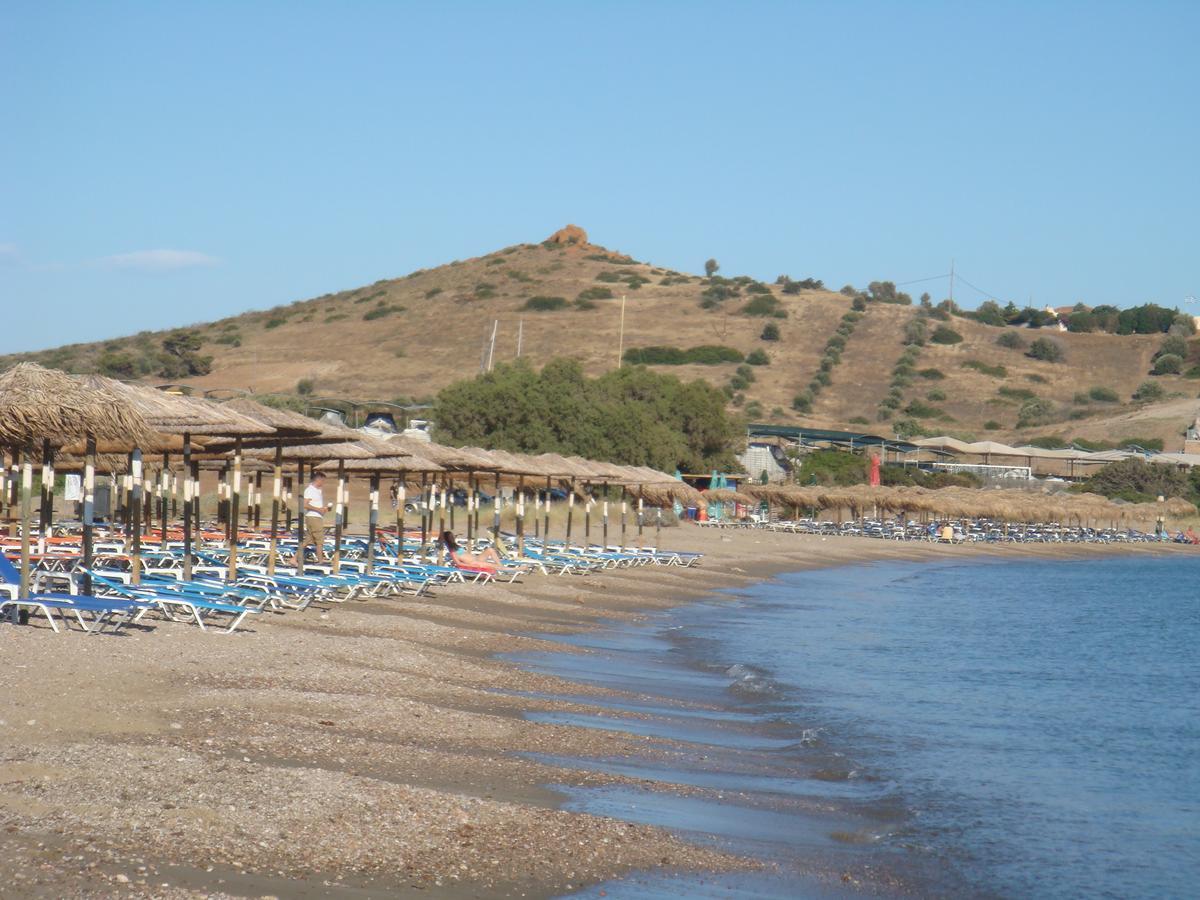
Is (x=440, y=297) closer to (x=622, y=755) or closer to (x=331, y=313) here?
(x=331, y=313)

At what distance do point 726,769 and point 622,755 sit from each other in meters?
0.72

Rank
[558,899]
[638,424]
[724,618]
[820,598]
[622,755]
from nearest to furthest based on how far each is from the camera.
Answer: [558,899] → [622,755] → [724,618] → [820,598] → [638,424]

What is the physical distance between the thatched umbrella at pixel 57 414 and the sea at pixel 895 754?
4321 millimetres

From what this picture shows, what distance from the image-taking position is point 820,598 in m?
28.2

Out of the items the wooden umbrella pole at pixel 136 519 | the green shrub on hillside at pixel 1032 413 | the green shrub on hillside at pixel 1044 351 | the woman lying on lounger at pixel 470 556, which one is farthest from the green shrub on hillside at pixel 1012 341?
the wooden umbrella pole at pixel 136 519

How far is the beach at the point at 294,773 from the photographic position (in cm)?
544

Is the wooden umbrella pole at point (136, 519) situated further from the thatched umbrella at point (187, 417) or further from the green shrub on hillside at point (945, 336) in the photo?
the green shrub on hillside at point (945, 336)

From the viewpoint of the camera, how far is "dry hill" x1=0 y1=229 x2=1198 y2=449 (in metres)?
85.6

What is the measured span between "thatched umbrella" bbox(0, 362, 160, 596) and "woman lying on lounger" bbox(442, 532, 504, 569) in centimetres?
1023

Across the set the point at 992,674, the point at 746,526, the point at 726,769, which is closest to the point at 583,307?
the point at 746,526

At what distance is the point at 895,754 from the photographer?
36.3 feet

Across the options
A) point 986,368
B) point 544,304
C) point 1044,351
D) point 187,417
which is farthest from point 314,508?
point 1044,351

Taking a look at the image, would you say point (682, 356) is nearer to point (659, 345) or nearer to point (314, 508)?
point (659, 345)

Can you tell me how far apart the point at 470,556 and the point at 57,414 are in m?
12.0
